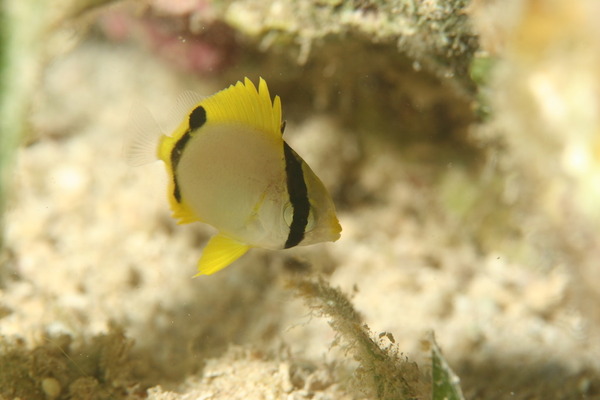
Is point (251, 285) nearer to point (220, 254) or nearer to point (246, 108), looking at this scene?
point (220, 254)

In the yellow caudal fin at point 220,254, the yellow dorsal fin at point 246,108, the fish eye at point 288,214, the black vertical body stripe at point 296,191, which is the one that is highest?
the yellow dorsal fin at point 246,108

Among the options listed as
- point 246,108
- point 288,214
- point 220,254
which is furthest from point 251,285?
point 246,108

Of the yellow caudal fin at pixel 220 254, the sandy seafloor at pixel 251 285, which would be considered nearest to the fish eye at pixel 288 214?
the yellow caudal fin at pixel 220 254

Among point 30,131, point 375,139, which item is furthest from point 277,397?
point 30,131

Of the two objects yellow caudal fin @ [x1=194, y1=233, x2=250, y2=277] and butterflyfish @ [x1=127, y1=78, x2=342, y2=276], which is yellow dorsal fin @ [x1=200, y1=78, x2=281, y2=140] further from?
yellow caudal fin @ [x1=194, y1=233, x2=250, y2=277]

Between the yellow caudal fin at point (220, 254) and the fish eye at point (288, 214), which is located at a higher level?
the fish eye at point (288, 214)

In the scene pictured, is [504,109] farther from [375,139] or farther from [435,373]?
[375,139]

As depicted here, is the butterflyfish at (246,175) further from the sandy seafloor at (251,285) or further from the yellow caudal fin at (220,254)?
the sandy seafloor at (251,285)
